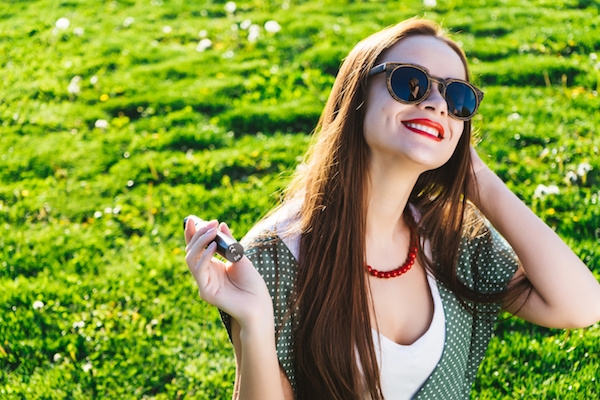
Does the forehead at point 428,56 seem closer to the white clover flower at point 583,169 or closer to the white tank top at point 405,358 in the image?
the white tank top at point 405,358

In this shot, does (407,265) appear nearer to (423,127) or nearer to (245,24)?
(423,127)

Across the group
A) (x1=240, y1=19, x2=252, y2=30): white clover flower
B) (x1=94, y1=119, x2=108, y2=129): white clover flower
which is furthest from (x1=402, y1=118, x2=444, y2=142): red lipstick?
(x1=240, y1=19, x2=252, y2=30): white clover flower

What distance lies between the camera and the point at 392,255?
7.75 feet

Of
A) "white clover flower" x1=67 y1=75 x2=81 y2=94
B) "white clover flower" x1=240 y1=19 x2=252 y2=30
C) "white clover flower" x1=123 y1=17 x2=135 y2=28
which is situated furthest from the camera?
"white clover flower" x1=123 y1=17 x2=135 y2=28

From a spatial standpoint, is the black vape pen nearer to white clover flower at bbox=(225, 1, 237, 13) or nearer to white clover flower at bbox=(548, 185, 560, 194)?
white clover flower at bbox=(548, 185, 560, 194)

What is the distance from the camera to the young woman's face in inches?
80.7

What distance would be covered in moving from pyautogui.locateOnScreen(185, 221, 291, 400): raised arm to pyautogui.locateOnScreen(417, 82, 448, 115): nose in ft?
2.59

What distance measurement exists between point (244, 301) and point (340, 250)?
49 cm

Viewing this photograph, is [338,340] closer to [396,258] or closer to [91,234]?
[396,258]

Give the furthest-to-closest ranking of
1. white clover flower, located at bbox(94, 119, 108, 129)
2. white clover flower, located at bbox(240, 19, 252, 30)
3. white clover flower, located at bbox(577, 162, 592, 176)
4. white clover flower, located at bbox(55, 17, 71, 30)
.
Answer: white clover flower, located at bbox(55, 17, 71, 30)
white clover flower, located at bbox(240, 19, 252, 30)
white clover flower, located at bbox(94, 119, 108, 129)
white clover flower, located at bbox(577, 162, 592, 176)

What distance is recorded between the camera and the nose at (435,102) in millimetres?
2068

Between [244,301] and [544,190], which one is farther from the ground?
[244,301]

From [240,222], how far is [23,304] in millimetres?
1389

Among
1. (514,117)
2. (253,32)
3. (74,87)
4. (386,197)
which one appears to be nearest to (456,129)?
(386,197)
